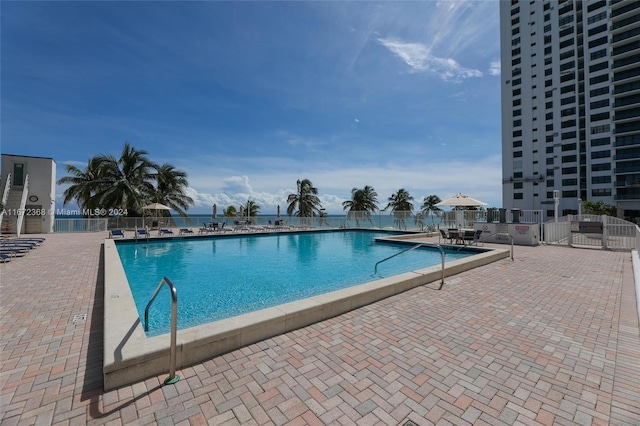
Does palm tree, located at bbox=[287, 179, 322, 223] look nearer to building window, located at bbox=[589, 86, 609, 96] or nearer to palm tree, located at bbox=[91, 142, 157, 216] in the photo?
palm tree, located at bbox=[91, 142, 157, 216]

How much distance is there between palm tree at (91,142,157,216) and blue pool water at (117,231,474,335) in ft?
29.4

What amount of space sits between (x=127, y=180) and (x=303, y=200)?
16952 millimetres

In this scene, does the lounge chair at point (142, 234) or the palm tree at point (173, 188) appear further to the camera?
the palm tree at point (173, 188)

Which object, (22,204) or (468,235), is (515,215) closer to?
(468,235)

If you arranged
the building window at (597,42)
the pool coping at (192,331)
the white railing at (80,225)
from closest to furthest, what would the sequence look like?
the pool coping at (192,331) < the white railing at (80,225) < the building window at (597,42)

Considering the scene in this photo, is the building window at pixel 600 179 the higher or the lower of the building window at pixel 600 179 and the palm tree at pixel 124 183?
the higher

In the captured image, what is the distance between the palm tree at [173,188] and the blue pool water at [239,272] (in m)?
10.2

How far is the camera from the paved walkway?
2135mm

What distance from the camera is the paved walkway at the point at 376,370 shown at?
7.00 ft

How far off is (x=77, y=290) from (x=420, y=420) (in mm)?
6502

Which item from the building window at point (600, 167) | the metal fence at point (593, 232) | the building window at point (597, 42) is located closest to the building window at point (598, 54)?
the building window at point (597, 42)

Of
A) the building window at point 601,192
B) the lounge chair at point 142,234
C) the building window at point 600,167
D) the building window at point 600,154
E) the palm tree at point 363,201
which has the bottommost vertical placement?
the lounge chair at point 142,234

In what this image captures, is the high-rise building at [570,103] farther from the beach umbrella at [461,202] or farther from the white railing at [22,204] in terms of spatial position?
the white railing at [22,204]

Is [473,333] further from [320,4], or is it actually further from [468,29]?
[468,29]
